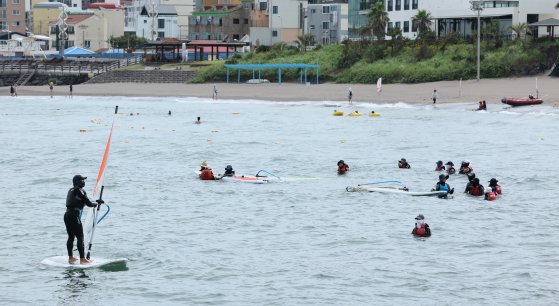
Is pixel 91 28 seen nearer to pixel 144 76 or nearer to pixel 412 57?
pixel 144 76

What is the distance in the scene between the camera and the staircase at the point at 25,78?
12231 centimetres

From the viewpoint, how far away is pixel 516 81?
84125 millimetres

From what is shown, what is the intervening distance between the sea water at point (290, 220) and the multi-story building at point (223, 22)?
83.5m

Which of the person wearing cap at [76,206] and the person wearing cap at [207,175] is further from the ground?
the person wearing cap at [76,206]

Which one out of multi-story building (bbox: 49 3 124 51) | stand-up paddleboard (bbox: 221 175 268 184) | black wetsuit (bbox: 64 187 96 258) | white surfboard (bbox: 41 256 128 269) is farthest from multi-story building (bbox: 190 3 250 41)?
black wetsuit (bbox: 64 187 96 258)

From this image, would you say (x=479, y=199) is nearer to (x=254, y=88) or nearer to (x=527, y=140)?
(x=527, y=140)

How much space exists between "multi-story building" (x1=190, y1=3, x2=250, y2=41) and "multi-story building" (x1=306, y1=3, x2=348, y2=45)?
34.7 feet

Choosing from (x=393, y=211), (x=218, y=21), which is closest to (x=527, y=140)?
(x=393, y=211)

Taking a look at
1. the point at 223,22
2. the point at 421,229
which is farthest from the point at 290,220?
the point at 223,22

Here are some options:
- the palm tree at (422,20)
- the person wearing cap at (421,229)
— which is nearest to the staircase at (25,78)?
the palm tree at (422,20)

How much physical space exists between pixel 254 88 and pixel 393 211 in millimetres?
66826

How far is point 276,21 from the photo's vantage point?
14588 cm

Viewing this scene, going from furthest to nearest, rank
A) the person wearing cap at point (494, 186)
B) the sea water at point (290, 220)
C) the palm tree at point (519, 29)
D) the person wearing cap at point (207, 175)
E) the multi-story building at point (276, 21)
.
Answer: the multi-story building at point (276, 21), the palm tree at point (519, 29), the person wearing cap at point (207, 175), the person wearing cap at point (494, 186), the sea water at point (290, 220)

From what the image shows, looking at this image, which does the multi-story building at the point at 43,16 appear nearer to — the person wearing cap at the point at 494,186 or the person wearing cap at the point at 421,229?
the person wearing cap at the point at 494,186
